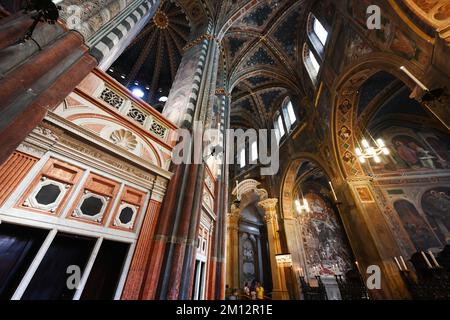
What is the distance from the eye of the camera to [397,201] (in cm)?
746

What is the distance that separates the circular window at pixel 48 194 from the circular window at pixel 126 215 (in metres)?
0.78

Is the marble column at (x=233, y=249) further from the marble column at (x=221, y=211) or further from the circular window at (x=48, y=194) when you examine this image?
the circular window at (x=48, y=194)

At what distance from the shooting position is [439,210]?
24.1 ft

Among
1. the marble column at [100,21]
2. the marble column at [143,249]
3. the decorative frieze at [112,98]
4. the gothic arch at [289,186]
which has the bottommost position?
the marble column at [143,249]

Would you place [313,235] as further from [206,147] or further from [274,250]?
[206,147]

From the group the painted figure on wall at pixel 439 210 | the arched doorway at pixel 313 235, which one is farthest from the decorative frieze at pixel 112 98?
the painted figure on wall at pixel 439 210

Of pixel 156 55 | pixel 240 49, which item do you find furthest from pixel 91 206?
pixel 156 55

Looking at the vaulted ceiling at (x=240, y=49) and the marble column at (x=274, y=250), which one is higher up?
the vaulted ceiling at (x=240, y=49)

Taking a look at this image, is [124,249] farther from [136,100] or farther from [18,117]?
[136,100]

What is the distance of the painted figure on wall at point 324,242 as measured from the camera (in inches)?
398

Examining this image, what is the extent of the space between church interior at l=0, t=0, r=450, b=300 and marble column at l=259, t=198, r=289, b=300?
9 cm

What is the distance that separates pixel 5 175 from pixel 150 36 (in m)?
12.5

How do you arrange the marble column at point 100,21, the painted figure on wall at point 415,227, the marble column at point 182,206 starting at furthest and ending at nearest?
1. the painted figure on wall at point 415,227
2. the marble column at point 100,21
3. the marble column at point 182,206

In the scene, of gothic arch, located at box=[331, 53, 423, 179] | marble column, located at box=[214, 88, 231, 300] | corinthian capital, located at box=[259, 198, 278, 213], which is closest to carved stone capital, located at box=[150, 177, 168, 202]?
marble column, located at box=[214, 88, 231, 300]
